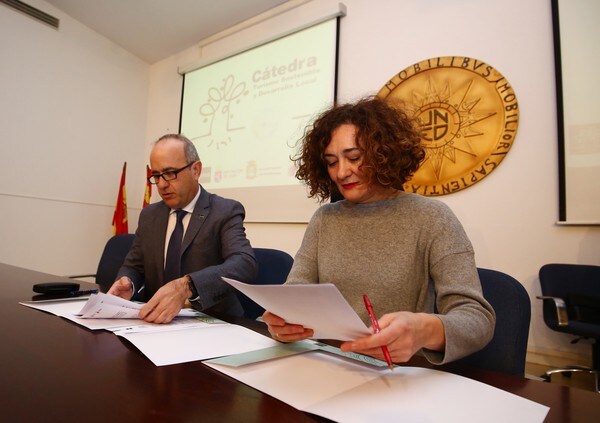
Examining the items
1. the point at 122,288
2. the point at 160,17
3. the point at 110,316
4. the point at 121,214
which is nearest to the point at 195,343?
the point at 110,316

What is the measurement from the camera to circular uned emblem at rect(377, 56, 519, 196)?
2199mm

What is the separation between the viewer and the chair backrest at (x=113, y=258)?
2.10 metres

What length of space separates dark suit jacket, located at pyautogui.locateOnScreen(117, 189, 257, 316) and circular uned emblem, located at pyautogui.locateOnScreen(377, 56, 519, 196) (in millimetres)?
1330

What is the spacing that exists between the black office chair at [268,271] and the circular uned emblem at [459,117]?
123 cm

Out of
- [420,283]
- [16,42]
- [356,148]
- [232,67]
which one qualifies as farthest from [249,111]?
[420,283]

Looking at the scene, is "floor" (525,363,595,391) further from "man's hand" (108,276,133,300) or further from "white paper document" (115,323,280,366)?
"man's hand" (108,276,133,300)

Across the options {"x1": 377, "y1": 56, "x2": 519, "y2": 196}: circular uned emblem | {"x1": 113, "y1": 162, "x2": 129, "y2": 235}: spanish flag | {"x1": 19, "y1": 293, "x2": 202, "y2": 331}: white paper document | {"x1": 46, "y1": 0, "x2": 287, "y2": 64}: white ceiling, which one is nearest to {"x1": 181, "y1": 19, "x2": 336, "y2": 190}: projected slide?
{"x1": 46, "y1": 0, "x2": 287, "y2": 64}: white ceiling

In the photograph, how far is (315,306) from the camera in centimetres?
53

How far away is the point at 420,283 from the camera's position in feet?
3.20

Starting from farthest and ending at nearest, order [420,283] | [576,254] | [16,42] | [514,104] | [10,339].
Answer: [16,42] → [514,104] → [576,254] → [420,283] → [10,339]

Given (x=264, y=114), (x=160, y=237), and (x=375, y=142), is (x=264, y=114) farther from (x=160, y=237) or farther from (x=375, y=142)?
(x=375, y=142)

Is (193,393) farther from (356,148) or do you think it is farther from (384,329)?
(356,148)

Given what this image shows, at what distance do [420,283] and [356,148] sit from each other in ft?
1.40

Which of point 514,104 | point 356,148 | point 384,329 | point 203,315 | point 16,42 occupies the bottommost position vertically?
point 203,315
